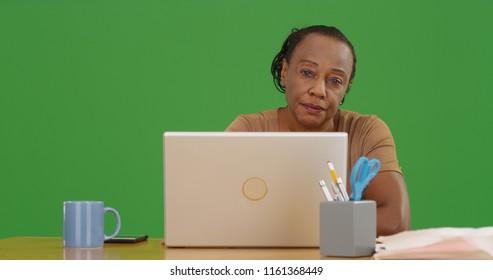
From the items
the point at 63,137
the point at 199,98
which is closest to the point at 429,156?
the point at 199,98

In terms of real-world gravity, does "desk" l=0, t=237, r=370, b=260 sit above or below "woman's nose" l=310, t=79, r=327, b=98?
below

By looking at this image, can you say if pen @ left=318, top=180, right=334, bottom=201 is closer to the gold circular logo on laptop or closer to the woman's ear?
the gold circular logo on laptop

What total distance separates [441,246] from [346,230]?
0.59ft

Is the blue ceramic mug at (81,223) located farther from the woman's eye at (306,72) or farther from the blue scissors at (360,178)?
the woman's eye at (306,72)

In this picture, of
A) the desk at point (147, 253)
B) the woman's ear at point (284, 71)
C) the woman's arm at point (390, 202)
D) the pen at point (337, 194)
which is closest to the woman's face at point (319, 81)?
the woman's ear at point (284, 71)

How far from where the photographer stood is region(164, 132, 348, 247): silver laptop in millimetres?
1683

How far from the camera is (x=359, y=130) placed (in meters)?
2.70

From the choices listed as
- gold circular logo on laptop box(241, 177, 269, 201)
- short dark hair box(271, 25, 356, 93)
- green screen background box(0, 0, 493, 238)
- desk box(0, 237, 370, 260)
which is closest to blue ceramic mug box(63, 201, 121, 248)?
desk box(0, 237, 370, 260)

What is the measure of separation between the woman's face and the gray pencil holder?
114 centimetres
